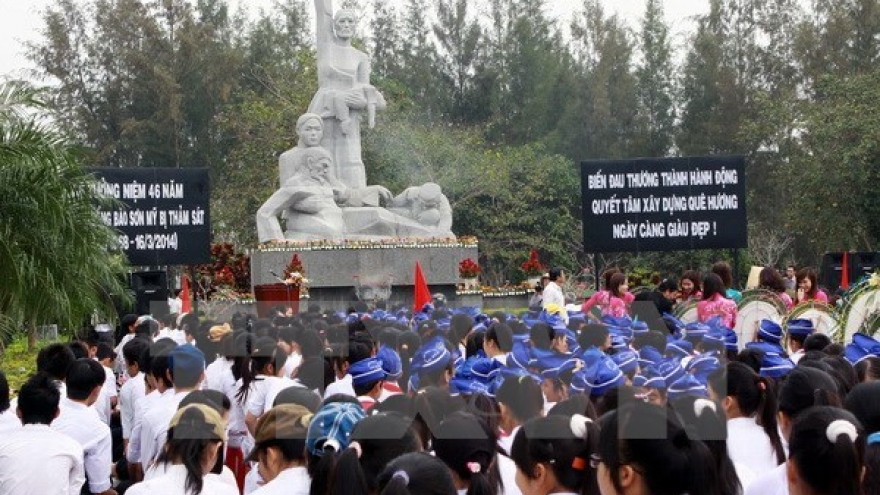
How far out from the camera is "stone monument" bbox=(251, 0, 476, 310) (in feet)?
86.0

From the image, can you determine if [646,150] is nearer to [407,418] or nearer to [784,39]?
[784,39]

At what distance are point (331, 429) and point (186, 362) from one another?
2.91m

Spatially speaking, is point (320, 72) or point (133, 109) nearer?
point (320, 72)

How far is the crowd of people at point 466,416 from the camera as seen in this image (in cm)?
452

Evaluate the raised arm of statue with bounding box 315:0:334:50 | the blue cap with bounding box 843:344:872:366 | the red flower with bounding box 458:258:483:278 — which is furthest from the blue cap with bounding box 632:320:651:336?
the raised arm of statue with bounding box 315:0:334:50

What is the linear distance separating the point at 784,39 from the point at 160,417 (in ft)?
133

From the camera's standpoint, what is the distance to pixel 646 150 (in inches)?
1881

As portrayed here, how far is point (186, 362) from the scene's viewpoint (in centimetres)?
784

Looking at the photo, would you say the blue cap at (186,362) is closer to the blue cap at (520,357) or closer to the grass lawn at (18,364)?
the blue cap at (520,357)

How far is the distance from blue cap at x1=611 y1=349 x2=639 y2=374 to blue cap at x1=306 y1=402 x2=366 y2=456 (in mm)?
2456

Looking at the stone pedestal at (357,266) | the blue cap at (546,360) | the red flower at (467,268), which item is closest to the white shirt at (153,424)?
the blue cap at (546,360)

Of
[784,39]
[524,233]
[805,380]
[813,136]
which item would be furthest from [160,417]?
[784,39]

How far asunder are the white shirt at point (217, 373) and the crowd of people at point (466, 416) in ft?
0.07

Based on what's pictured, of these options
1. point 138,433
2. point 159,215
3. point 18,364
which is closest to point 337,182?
point 159,215
